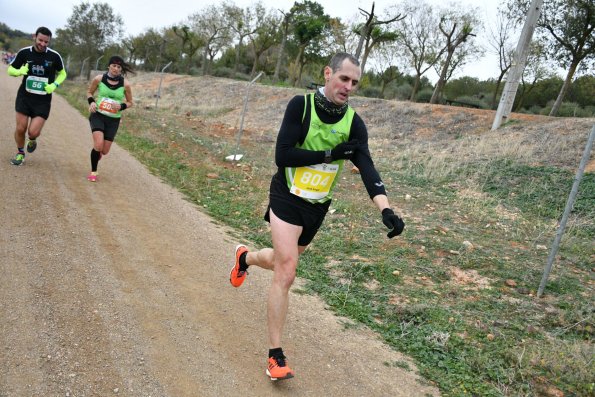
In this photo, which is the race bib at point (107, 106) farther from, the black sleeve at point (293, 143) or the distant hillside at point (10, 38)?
the distant hillside at point (10, 38)

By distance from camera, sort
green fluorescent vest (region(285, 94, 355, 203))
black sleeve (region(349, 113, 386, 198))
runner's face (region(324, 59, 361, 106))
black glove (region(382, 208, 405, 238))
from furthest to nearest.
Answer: black sleeve (region(349, 113, 386, 198)) → green fluorescent vest (region(285, 94, 355, 203)) → runner's face (region(324, 59, 361, 106)) → black glove (region(382, 208, 405, 238))

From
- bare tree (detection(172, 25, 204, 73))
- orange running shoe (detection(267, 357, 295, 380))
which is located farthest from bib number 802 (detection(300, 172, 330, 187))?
bare tree (detection(172, 25, 204, 73))

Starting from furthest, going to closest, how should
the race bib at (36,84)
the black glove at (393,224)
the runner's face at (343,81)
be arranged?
→ 1. the race bib at (36,84)
2. the runner's face at (343,81)
3. the black glove at (393,224)

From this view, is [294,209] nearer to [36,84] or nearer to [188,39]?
[36,84]

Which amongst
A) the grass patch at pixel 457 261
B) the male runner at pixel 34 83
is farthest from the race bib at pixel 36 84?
the grass patch at pixel 457 261

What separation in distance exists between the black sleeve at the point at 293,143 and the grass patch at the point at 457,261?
2.10 m

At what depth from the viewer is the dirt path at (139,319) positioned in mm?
2926

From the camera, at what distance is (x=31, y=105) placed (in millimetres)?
7121

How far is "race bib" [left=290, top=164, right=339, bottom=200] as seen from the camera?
3234 mm

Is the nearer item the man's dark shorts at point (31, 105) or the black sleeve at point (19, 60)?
the black sleeve at point (19, 60)

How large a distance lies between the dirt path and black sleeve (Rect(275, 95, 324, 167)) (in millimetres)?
1552

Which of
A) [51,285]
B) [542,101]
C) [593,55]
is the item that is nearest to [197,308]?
[51,285]

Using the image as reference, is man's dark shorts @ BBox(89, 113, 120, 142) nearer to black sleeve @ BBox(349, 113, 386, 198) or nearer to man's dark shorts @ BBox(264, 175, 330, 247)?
man's dark shorts @ BBox(264, 175, 330, 247)

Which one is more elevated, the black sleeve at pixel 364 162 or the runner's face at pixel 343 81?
the runner's face at pixel 343 81
